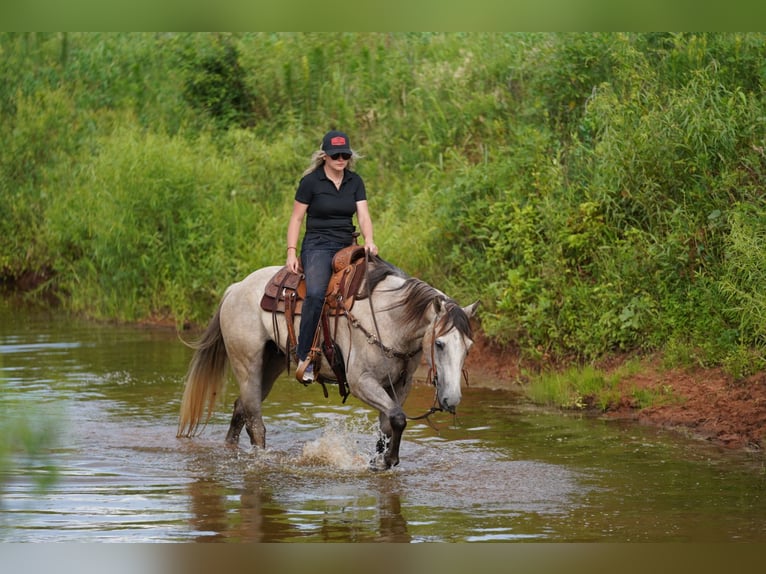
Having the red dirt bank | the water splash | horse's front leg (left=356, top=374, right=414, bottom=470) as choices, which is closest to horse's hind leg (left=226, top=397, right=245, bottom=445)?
the water splash

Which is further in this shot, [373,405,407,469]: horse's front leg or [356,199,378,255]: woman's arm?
[356,199,378,255]: woman's arm

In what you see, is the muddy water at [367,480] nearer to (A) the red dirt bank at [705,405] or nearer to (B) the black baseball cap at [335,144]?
(A) the red dirt bank at [705,405]

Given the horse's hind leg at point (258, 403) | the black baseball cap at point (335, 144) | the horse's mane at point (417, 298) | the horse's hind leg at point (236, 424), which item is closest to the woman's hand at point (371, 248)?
the horse's mane at point (417, 298)

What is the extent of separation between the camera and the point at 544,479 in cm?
885

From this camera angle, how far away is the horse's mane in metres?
8.51

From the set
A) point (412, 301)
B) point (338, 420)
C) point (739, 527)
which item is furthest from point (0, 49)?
point (739, 527)

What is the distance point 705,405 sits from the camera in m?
10.9

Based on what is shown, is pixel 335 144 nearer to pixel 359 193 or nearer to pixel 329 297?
pixel 359 193

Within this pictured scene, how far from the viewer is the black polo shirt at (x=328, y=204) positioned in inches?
366

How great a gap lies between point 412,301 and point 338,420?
281 cm

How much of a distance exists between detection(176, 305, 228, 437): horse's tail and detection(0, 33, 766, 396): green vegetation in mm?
4011

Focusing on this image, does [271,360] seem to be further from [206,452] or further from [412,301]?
[412,301]

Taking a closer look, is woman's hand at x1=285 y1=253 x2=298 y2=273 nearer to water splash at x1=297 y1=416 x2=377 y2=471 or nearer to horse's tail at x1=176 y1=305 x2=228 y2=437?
horse's tail at x1=176 y1=305 x2=228 y2=437

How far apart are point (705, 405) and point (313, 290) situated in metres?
4.18
